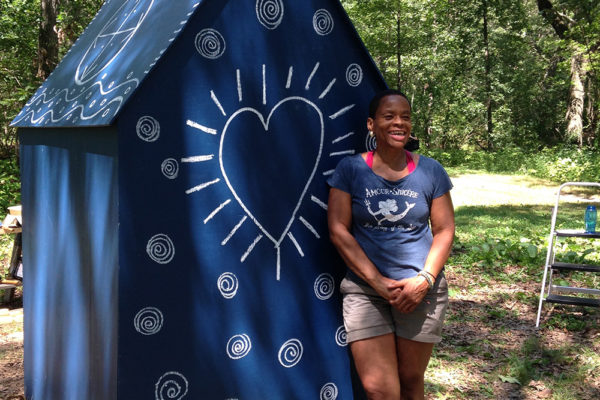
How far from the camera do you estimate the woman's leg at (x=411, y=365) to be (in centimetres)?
287

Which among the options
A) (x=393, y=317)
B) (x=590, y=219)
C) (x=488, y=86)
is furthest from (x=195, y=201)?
(x=488, y=86)

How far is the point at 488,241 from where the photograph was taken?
8.66m

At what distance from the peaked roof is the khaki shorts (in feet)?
4.64

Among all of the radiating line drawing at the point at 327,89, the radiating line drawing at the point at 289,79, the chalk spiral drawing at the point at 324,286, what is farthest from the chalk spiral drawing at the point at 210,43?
the chalk spiral drawing at the point at 324,286

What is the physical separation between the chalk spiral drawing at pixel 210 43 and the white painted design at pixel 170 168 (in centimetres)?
49

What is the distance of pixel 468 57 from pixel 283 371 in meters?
27.3

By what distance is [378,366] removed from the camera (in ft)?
9.27

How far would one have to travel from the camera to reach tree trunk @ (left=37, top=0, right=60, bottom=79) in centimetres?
1052

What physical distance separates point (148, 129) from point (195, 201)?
0.36 m

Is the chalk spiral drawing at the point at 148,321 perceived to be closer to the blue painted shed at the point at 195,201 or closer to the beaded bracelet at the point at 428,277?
the blue painted shed at the point at 195,201

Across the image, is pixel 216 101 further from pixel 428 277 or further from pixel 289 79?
pixel 428 277

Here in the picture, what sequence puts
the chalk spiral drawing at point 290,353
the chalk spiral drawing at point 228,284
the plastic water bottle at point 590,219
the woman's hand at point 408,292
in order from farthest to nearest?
the plastic water bottle at point 590,219
the chalk spiral drawing at point 290,353
the woman's hand at point 408,292
the chalk spiral drawing at point 228,284

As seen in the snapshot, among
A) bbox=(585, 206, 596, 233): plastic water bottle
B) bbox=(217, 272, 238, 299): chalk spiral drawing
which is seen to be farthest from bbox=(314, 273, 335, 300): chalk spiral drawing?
bbox=(585, 206, 596, 233): plastic water bottle

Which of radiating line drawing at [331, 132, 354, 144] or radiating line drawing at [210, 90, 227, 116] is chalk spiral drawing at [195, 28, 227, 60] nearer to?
radiating line drawing at [210, 90, 227, 116]
